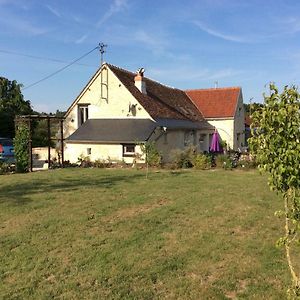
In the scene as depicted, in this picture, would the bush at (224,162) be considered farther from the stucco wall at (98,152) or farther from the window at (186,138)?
the window at (186,138)

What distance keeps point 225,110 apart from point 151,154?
54.3ft

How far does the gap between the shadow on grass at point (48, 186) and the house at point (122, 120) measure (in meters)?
7.62

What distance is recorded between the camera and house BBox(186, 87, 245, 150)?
3528cm

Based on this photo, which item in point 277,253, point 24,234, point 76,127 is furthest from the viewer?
point 76,127

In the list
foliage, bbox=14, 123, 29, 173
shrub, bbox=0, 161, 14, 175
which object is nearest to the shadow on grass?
shrub, bbox=0, 161, 14, 175

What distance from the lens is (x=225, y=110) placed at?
35562 millimetres

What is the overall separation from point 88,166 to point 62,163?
1489 mm

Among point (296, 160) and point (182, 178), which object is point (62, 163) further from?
point (296, 160)

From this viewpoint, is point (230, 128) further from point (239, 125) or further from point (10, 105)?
point (10, 105)

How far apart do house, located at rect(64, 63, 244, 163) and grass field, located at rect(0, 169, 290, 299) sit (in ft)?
41.1

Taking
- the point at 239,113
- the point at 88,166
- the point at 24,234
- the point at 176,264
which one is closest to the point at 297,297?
the point at 176,264

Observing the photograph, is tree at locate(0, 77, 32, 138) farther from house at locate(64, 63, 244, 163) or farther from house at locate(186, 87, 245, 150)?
house at locate(186, 87, 245, 150)

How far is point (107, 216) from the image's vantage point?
32.1ft

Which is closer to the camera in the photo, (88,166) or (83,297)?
(83,297)
